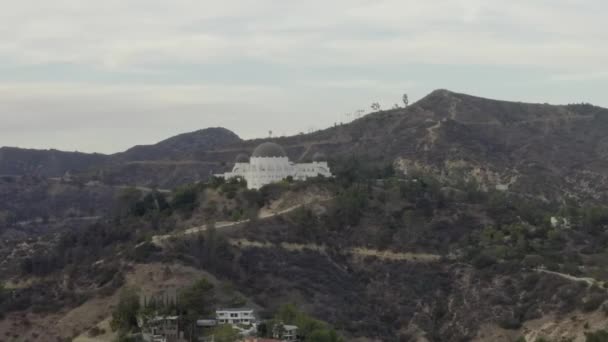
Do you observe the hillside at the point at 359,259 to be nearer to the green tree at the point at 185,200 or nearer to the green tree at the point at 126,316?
the green tree at the point at 185,200

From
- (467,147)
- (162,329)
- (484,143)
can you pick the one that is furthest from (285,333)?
(484,143)

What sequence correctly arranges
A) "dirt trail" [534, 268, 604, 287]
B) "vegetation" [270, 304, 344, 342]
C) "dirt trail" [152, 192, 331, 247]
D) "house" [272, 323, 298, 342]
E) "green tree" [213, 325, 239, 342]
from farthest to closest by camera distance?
"dirt trail" [152, 192, 331, 247], "dirt trail" [534, 268, 604, 287], "house" [272, 323, 298, 342], "vegetation" [270, 304, 344, 342], "green tree" [213, 325, 239, 342]

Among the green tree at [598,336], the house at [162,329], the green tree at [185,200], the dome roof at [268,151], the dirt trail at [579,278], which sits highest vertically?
the dome roof at [268,151]

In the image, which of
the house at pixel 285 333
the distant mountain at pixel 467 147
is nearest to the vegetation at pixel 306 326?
the house at pixel 285 333

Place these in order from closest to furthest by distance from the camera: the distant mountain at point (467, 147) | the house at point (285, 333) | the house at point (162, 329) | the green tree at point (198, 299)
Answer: the house at point (162, 329) < the house at point (285, 333) < the green tree at point (198, 299) < the distant mountain at point (467, 147)

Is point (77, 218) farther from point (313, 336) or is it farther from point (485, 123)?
point (313, 336)

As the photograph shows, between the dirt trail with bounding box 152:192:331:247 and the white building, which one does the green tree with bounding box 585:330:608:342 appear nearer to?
the dirt trail with bounding box 152:192:331:247

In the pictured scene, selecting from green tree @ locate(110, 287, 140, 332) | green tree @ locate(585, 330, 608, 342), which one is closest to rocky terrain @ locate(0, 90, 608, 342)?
green tree @ locate(110, 287, 140, 332)
